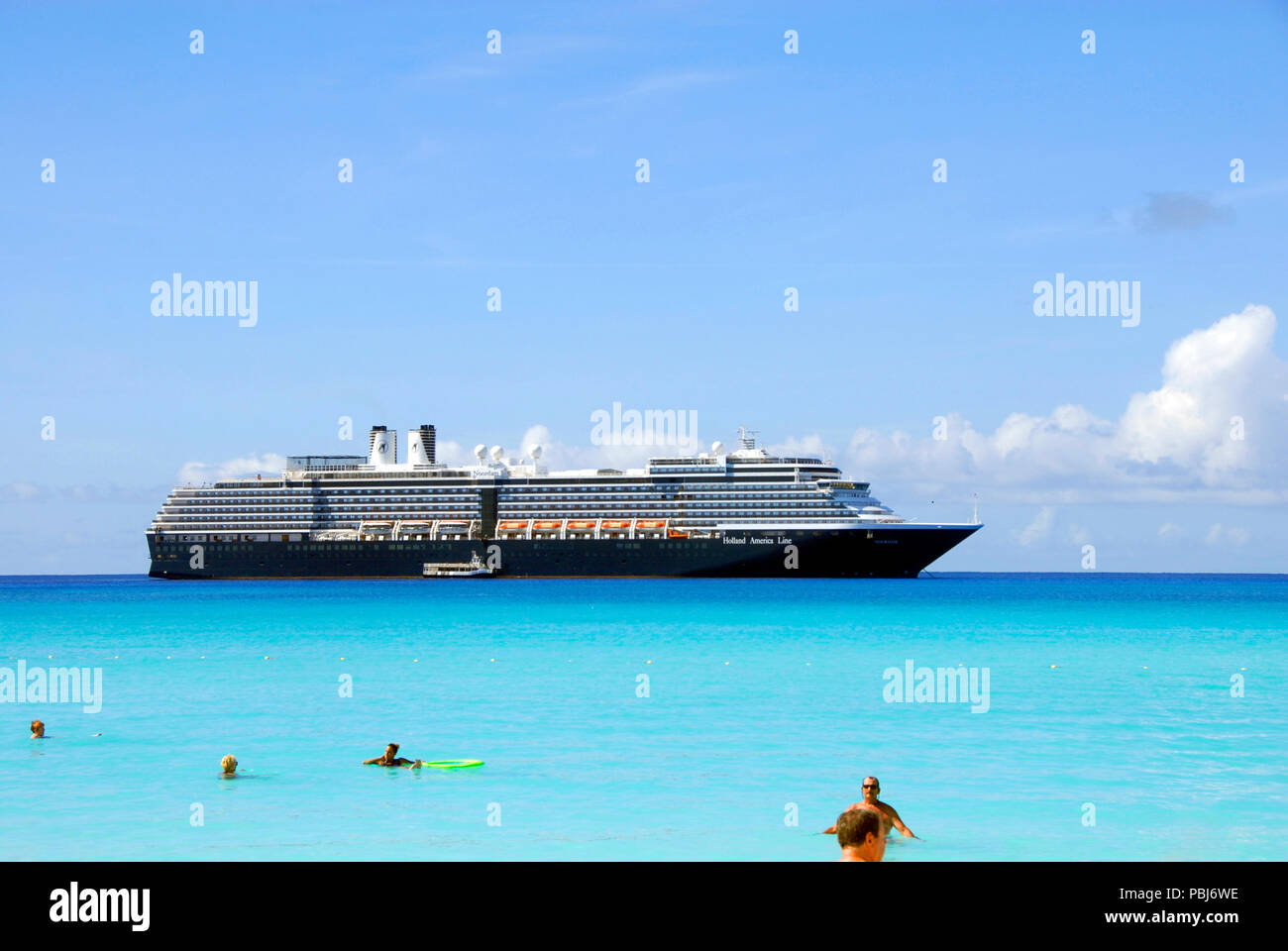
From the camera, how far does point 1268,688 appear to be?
26.0m

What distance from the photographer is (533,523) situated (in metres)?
97.8

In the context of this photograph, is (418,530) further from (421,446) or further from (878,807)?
(878,807)

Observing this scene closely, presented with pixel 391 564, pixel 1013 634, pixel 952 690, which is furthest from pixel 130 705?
pixel 391 564

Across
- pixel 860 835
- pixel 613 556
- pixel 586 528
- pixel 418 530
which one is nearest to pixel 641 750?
A: pixel 860 835

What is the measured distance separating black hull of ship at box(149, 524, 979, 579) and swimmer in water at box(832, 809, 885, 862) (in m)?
84.6

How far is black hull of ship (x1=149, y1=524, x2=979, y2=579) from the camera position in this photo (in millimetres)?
90188

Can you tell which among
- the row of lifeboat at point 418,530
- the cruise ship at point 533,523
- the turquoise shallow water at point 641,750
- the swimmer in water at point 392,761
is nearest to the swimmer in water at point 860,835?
the turquoise shallow water at point 641,750

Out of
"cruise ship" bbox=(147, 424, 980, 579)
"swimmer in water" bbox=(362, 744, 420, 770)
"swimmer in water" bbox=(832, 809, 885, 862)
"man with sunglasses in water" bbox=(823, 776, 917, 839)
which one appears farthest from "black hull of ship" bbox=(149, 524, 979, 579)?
"swimmer in water" bbox=(832, 809, 885, 862)

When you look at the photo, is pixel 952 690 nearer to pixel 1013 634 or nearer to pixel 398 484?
pixel 1013 634

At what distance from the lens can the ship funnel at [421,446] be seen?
107 m

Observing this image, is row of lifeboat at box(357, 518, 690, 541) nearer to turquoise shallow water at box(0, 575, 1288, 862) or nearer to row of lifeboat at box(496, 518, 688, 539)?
row of lifeboat at box(496, 518, 688, 539)

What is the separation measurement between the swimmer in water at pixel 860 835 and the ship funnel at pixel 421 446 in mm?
102503

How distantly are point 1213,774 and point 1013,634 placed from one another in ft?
87.5
